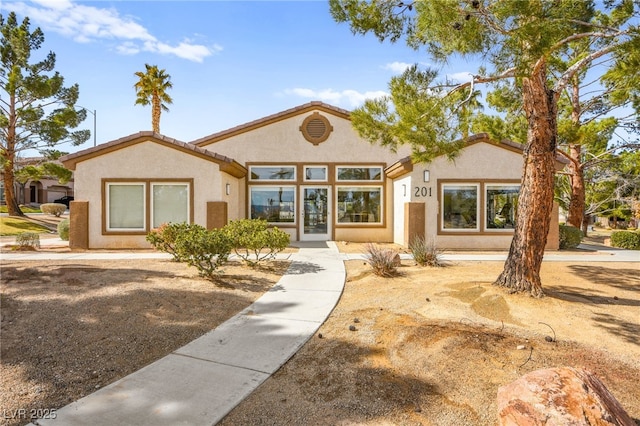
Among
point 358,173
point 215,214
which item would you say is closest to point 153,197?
point 215,214

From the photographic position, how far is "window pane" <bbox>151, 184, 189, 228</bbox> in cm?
1416

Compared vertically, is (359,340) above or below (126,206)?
below

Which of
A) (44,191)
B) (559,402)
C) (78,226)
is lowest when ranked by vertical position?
(559,402)

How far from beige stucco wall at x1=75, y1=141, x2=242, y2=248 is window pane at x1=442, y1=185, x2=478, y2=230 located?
29.8 ft

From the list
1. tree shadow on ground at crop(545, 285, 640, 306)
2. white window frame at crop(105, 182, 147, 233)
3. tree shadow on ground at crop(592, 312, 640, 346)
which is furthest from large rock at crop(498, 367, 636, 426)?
white window frame at crop(105, 182, 147, 233)

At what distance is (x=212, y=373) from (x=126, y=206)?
12.1 m

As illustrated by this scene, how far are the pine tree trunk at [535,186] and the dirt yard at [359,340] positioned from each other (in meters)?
0.53

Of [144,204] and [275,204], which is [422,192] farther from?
[144,204]

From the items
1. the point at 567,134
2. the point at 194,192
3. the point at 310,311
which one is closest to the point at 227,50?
the point at 194,192

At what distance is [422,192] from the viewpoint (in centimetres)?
1446

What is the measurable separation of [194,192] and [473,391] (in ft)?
41.1

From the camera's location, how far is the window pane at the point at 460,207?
14.7 m

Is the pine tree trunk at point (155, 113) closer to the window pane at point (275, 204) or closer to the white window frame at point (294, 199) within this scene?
the white window frame at point (294, 199)

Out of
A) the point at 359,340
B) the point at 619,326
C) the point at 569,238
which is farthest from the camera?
the point at 569,238
